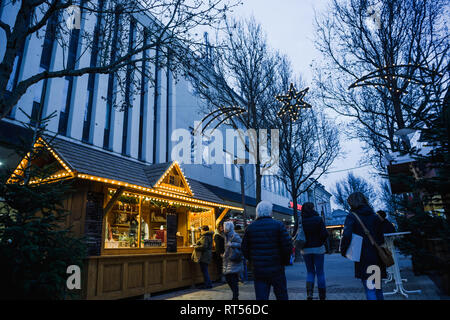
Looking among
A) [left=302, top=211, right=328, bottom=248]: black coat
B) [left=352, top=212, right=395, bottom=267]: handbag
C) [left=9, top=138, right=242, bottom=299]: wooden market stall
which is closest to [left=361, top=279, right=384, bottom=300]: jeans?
[left=352, top=212, right=395, bottom=267]: handbag

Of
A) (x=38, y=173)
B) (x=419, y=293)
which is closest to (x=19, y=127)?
(x=38, y=173)

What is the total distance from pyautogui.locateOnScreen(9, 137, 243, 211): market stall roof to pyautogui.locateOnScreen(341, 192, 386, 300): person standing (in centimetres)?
521

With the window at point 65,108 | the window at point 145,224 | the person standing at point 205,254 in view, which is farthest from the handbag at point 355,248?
the window at point 65,108

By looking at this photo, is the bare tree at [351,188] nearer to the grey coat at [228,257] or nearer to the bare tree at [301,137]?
the bare tree at [301,137]

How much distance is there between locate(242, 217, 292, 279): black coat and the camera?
4.22 m

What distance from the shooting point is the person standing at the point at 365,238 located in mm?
4266

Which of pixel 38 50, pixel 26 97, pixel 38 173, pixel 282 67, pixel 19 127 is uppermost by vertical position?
pixel 282 67

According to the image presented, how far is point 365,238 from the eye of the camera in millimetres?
4410

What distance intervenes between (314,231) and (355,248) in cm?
162

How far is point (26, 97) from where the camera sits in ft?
36.2

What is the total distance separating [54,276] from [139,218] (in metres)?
6.09

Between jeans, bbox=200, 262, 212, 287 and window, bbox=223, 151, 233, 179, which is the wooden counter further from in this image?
window, bbox=223, 151, 233, 179

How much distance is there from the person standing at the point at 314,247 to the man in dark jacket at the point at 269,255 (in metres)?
1.85

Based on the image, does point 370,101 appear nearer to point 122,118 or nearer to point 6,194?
point 122,118
